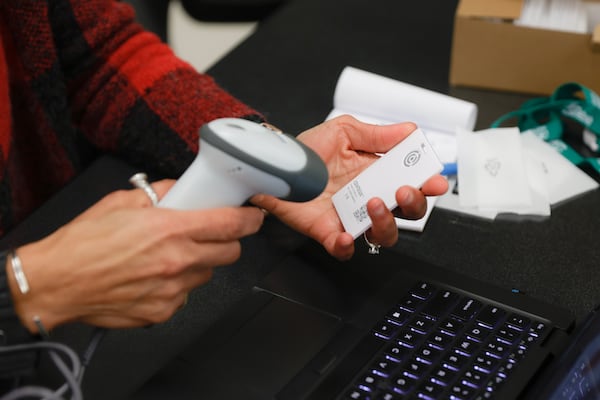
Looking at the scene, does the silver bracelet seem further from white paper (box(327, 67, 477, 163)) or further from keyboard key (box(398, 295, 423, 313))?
white paper (box(327, 67, 477, 163))

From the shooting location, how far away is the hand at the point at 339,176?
Answer: 69 cm

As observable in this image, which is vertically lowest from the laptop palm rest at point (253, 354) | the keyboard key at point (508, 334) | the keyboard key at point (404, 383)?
the laptop palm rest at point (253, 354)

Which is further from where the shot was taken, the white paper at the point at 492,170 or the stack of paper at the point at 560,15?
the stack of paper at the point at 560,15

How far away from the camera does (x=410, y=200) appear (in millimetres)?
635

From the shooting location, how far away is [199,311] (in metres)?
0.71

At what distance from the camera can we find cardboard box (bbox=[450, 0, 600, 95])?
2.95ft

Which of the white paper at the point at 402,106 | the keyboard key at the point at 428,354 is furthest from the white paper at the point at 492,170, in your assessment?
the keyboard key at the point at 428,354

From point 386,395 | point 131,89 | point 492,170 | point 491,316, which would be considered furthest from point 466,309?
point 131,89

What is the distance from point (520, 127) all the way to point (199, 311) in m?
0.46

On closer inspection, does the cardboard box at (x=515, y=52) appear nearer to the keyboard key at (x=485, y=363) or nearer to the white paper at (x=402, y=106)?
the white paper at (x=402, y=106)

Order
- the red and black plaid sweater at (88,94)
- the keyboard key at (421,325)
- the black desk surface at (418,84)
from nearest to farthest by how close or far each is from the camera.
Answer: the keyboard key at (421,325) → the black desk surface at (418,84) → the red and black plaid sweater at (88,94)

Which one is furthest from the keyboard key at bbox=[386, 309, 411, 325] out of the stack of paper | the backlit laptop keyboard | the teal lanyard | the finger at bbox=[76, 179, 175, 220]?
the stack of paper

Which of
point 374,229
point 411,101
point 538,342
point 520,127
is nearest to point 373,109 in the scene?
point 411,101

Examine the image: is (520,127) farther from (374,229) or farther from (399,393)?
(399,393)
